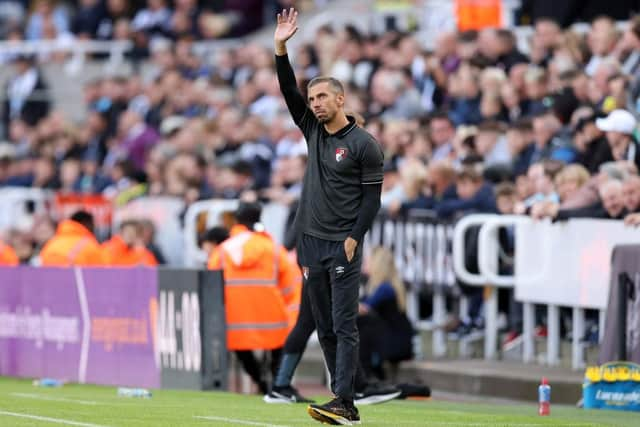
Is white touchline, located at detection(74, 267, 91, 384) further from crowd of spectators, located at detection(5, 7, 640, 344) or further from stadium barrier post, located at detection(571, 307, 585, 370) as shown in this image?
stadium barrier post, located at detection(571, 307, 585, 370)

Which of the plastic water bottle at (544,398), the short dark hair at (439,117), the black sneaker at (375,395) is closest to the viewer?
the plastic water bottle at (544,398)

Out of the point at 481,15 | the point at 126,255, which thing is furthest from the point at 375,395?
the point at 481,15

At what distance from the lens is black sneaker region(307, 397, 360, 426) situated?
475 inches

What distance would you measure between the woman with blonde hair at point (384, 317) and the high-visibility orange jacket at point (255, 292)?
1.39 m

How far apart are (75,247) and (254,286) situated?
3332 mm

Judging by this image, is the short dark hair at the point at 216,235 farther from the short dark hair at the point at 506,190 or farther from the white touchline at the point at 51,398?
the white touchline at the point at 51,398

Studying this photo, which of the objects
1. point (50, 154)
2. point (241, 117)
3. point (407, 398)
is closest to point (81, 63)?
point (50, 154)

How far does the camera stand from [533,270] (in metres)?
17.9

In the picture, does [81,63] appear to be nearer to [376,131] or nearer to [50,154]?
[50,154]

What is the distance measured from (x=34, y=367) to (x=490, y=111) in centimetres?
595

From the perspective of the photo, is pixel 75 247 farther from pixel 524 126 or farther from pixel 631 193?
pixel 631 193

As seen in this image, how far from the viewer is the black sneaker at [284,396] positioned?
1498cm

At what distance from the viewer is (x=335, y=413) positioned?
12.1 m

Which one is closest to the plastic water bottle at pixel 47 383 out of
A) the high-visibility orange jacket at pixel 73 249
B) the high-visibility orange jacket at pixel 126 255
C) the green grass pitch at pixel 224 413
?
the green grass pitch at pixel 224 413
